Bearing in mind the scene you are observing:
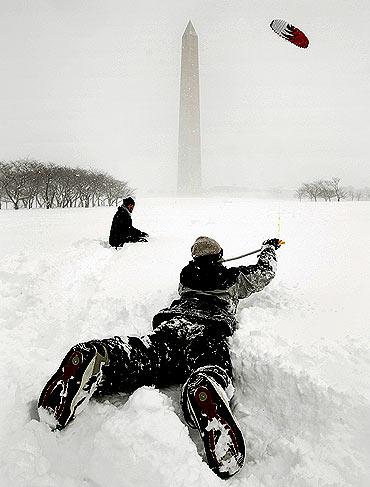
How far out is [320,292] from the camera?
4.14 metres

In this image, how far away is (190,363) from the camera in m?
2.45

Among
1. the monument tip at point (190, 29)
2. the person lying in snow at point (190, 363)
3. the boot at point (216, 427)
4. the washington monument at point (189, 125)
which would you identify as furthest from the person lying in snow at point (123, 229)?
the monument tip at point (190, 29)

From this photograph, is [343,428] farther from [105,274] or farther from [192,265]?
[105,274]

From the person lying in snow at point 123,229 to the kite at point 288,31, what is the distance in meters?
5.10

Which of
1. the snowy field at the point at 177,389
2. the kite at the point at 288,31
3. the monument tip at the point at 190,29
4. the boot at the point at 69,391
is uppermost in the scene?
the monument tip at the point at 190,29

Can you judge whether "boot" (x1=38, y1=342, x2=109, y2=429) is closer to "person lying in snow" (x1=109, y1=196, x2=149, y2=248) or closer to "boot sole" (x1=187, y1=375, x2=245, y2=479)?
"boot sole" (x1=187, y1=375, x2=245, y2=479)

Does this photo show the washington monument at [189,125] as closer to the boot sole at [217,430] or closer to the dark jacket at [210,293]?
the dark jacket at [210,293]

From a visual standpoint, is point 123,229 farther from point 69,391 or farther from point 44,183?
point 44,183

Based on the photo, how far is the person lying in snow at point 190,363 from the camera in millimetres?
1928

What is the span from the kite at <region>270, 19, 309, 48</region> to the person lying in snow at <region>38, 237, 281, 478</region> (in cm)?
675

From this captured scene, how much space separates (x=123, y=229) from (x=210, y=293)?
4.62 meters

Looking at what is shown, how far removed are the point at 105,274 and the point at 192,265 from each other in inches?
114

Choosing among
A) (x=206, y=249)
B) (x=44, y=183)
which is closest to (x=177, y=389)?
(x=206, y=249)

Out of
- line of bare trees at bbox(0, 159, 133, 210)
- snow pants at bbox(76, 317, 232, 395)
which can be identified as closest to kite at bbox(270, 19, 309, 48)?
snow pants at bbox(76, 317, 232, 395)
